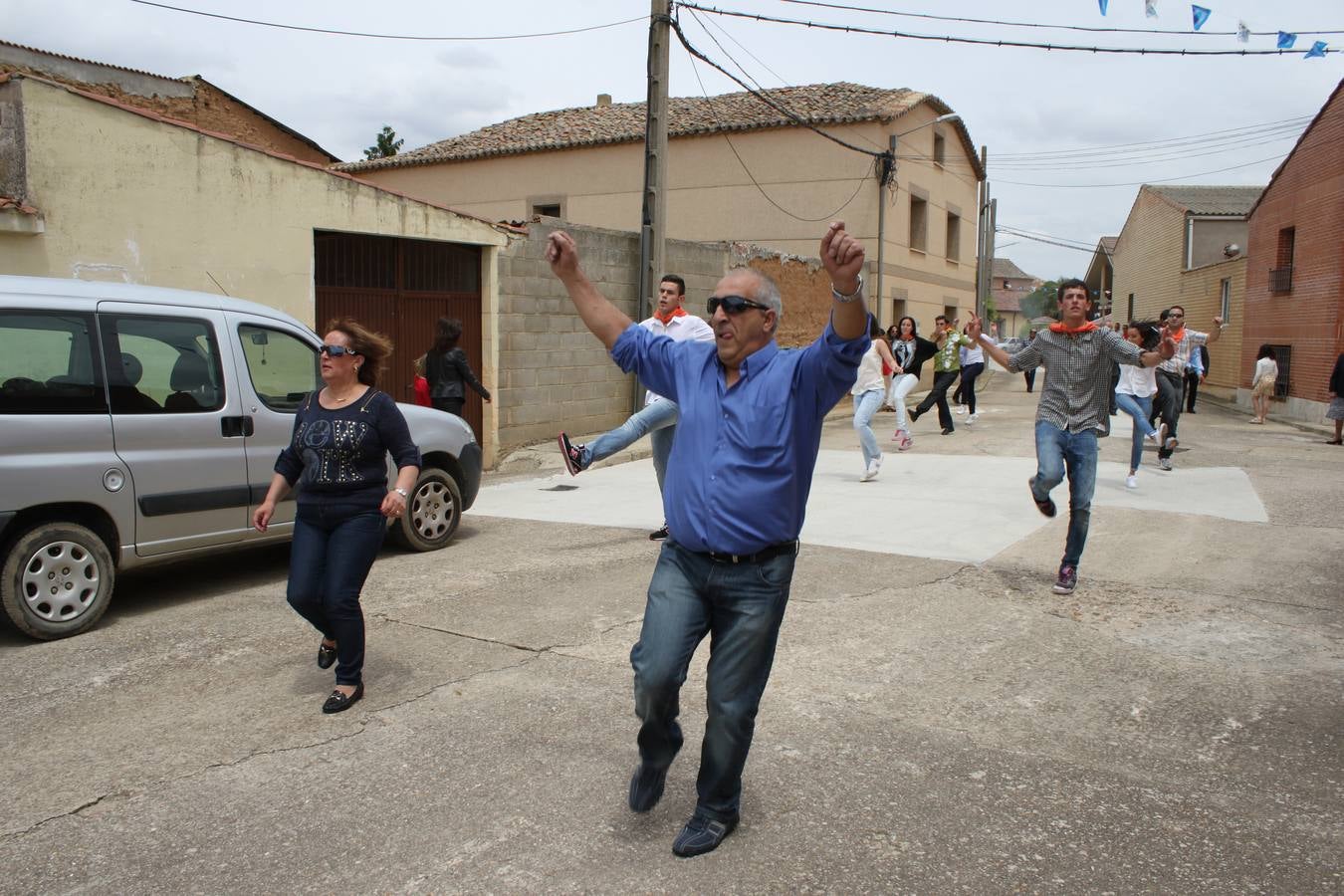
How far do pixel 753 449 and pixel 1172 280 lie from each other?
36.8 meters

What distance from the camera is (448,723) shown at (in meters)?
4.16

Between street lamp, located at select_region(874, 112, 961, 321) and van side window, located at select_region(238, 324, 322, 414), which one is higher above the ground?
street lamp, located at select_region(874, 112, 961, 321)

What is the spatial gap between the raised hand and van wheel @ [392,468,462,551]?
5.05m

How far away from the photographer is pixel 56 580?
17.6ft

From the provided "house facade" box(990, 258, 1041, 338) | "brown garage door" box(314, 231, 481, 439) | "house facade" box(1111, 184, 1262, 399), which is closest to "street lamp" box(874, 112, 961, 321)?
"house facade" box(1111, 184, 1262, 399)

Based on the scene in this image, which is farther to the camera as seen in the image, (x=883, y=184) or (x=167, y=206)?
(x=883, y=184)

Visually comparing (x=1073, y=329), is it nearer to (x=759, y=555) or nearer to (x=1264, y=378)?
(x=759, y=555)

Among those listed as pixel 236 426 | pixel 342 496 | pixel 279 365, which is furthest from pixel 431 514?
pixel 342 496

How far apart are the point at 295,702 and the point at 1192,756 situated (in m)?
3.53

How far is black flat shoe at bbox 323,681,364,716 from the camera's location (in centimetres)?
430

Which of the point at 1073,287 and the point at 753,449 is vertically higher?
the point at 1073,287

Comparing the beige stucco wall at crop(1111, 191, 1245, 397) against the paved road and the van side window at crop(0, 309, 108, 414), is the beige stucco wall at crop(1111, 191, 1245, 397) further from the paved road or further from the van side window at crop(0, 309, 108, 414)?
the van side window at crop(0, 309, 108, 414)

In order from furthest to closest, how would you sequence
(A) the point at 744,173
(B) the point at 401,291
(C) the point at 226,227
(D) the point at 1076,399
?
(A) the point at 744,173, (B) the point at 401,291, (C) the point at 226,227, (D) the point at 1076,399

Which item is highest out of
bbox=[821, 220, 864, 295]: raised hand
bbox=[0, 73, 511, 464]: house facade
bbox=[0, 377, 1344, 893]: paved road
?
bbox=[0, 73, 511, 464]: house facade
